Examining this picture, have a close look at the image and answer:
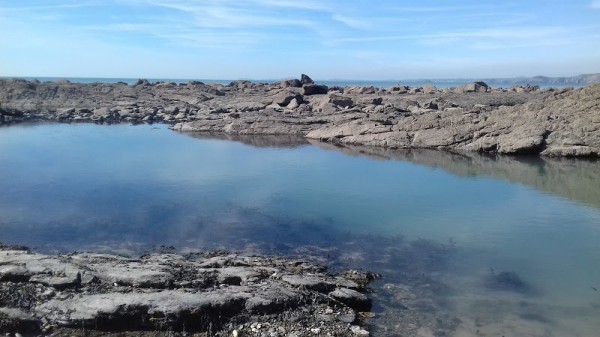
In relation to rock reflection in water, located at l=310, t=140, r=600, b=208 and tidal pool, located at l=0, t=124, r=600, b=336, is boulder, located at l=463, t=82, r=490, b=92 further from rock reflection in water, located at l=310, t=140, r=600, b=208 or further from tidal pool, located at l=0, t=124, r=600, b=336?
tidal pool, located at l=0, t=124, r=600, b=336

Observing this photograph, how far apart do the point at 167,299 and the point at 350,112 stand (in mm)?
38824

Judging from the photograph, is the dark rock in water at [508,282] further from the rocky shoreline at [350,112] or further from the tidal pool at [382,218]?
the rocky shoreline at [350,112]

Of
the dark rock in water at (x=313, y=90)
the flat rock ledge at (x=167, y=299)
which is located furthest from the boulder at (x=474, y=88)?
the flat rock ledge at (x=167, y=299)

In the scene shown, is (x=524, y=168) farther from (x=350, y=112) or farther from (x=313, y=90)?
(x=313, y=90)

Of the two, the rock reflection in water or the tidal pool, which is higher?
the rock reflection in water

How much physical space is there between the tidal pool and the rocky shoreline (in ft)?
7.94

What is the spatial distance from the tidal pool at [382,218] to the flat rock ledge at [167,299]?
1.42 m

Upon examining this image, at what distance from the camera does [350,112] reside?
4856cm

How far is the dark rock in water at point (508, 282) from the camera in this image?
46.5 feet

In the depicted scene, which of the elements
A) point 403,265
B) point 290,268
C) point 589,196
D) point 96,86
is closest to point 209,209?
point 290,268

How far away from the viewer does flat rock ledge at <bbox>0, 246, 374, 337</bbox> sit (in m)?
10.9

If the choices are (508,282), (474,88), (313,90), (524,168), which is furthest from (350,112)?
(508,282)

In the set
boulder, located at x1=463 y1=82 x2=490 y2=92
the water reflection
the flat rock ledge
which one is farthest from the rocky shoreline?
the flat rock ledge

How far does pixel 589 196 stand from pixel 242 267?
19.0 meters
